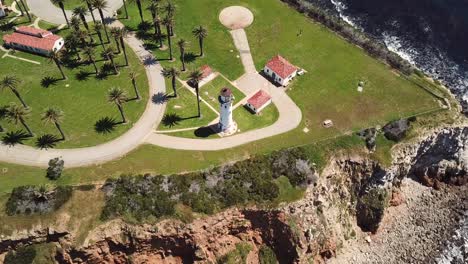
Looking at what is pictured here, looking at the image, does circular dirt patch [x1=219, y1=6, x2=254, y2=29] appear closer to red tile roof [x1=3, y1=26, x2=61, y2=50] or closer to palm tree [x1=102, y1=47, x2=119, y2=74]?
palm tree [x1=102, y1=47, x2=119, y2=74]

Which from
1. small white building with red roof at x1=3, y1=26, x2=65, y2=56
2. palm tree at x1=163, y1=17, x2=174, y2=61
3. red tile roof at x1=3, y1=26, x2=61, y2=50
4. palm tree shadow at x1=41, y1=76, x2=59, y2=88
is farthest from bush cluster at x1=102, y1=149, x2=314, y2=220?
A: red tile roof at x1=3, y1=26, x2=61, y2=50

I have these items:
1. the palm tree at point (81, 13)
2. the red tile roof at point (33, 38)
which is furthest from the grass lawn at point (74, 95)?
the palm tree at point (81, 13)

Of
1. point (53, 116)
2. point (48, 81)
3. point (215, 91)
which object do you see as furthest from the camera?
point (48, 81)

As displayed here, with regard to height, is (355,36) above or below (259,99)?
above

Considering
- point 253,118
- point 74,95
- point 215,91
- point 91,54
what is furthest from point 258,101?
point 74,95

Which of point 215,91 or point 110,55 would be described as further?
point 215,91

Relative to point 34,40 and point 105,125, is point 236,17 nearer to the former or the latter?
point 105,125

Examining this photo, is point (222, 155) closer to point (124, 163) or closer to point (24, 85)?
point (124, 163)

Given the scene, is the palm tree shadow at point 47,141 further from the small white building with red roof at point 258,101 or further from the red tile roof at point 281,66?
the red tile roof at point 281,66
